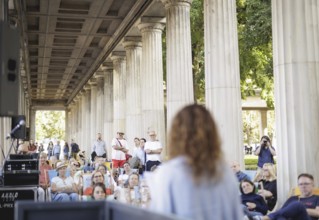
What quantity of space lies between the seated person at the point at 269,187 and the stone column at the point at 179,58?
719 cm

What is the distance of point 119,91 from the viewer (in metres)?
31.3

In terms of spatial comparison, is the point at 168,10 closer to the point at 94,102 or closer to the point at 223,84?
the point at 223,84

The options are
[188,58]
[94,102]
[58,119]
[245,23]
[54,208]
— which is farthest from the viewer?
[58,119]

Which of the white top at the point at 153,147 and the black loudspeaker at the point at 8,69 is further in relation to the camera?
the white top at the point at 153,147

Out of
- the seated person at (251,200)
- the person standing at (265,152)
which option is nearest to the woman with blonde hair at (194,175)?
the seated person at (251,200)

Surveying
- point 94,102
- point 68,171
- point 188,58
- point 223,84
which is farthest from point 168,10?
point 94,102

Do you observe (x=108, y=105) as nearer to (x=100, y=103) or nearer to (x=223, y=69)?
(x=100, y=103)

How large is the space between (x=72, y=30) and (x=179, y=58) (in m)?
12.8

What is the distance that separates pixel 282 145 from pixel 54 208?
699cm

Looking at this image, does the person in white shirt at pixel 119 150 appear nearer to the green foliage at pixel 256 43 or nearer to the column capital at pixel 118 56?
the green foliage at pixel 256 43

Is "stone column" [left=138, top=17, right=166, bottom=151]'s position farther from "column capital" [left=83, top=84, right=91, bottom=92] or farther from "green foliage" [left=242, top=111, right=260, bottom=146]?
"green foliage" [left=242, top=111, right=260, bottom=146]

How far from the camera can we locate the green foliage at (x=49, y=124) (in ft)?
316

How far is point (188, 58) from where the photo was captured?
684 inches

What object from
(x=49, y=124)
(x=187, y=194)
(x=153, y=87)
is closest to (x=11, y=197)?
(x=187, y=194)
